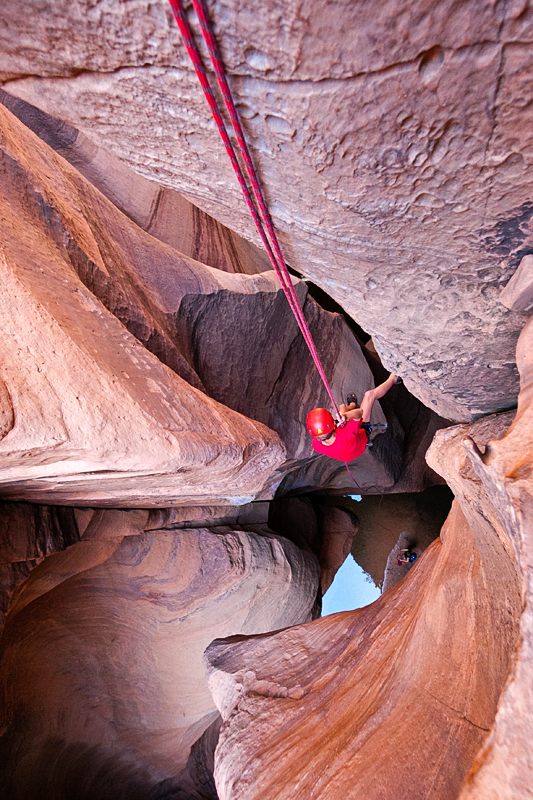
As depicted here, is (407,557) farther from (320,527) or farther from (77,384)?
(77,384)

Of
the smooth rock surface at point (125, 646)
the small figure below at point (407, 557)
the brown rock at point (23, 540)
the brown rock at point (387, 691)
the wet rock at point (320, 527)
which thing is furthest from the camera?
the small figure below at point (407, 557)

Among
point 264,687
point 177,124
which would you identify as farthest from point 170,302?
point 264,687

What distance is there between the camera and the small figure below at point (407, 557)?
5.14 meters

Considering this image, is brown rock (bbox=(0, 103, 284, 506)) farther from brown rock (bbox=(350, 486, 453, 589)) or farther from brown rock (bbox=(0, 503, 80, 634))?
brown rock (bbox=(350, 486, 453, 589))

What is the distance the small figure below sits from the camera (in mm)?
5141

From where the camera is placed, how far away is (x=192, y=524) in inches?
145

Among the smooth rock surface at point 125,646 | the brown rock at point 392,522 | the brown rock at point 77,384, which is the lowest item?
the brown rock at point 392,522

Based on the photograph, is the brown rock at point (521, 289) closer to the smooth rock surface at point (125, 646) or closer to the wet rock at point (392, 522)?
the smooth rock surface at point (125, 646)

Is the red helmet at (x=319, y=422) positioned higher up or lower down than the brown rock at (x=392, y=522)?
higher up

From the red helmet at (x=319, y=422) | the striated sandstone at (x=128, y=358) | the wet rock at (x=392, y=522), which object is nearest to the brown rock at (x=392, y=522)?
the wet rock at (x=392, y=522)

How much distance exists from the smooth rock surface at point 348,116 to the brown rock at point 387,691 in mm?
1019

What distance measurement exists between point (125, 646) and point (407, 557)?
12.1 ft

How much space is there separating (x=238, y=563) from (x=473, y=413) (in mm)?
2533

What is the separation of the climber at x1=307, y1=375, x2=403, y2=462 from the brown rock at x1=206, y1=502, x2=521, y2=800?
0.88 meters
